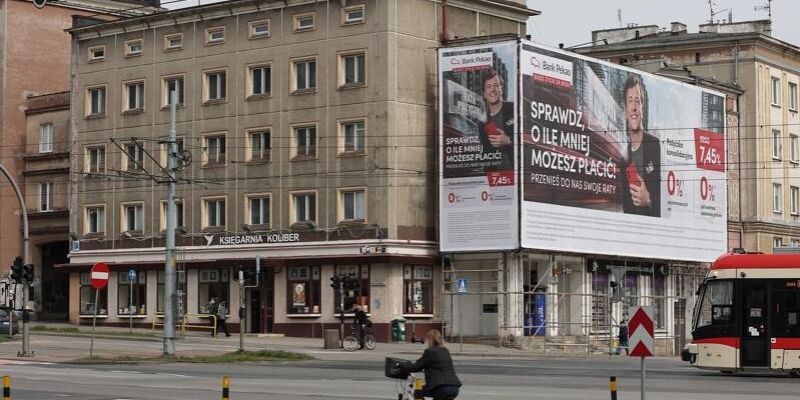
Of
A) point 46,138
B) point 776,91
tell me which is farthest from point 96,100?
point 776,91

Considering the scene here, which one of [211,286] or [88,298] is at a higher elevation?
[211,286]

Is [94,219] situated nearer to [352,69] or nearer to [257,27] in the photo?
[257,27]

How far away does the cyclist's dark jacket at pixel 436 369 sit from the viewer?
2026 cm

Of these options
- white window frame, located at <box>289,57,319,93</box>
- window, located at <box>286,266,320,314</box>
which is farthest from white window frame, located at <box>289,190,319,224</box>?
white window frame, located at <box>289,57,319,93</box>

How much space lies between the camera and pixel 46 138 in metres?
78.2

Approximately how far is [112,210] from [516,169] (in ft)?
72.4

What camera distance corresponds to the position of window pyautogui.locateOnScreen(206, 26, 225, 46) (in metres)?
68.8

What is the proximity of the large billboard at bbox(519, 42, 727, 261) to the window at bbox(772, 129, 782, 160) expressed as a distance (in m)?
5.97

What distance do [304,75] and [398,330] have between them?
12341 mm

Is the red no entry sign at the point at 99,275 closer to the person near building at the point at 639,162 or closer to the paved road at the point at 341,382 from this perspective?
the paved road at the point at 341,382

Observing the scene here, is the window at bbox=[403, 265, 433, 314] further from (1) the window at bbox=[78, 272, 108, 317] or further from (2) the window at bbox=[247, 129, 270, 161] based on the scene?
(1) the window at bbox=[78, 272, 108, 317]

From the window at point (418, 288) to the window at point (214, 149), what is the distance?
1123 centimetres

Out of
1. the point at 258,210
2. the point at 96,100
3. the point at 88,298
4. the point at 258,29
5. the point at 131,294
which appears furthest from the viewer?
the point at 96,100

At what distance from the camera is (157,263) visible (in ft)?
230
